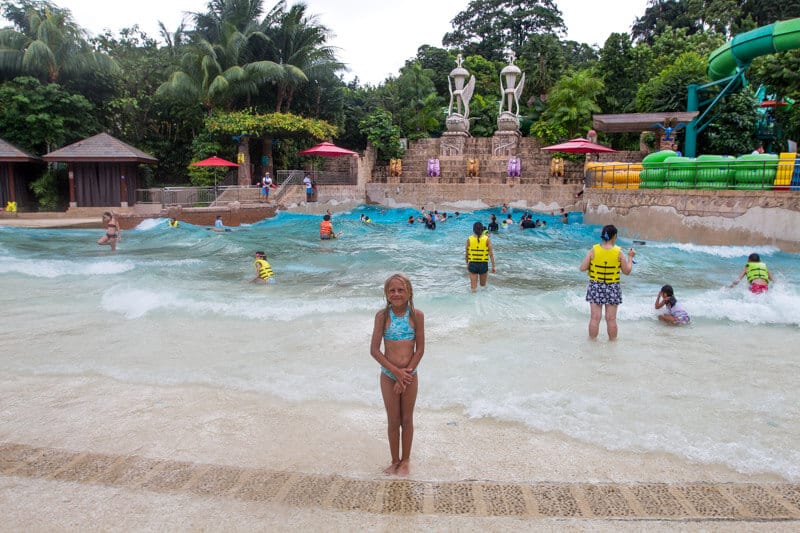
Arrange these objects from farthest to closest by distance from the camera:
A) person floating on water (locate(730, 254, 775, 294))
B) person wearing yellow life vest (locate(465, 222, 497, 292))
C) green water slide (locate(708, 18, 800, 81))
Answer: green water slide (locate(708, 18, 800, 81)) < person wearing yellow life vest (locate(465, 222, 497, 292)) < person floating on water (locate(730, 254, 775, 294))

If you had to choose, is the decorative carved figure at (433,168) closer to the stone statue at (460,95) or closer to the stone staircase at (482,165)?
the stone staircase at (482,165)

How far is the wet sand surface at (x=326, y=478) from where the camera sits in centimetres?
327

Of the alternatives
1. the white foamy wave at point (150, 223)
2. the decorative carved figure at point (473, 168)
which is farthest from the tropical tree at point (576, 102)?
the white foamy wave at point (150, 223)

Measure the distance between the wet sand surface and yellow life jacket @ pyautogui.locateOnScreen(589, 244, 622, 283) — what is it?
3.06m

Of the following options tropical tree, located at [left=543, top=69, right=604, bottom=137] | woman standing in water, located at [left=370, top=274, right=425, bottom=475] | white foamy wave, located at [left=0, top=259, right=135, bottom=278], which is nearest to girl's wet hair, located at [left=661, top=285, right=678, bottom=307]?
woman standing in water, located at [left=370, top=274, right=425, bottom=475]

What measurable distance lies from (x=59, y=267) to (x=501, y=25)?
44.4 metres

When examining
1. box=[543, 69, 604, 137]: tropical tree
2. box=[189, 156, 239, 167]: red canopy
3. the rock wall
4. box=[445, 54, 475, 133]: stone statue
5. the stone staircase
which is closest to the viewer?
the rock wall

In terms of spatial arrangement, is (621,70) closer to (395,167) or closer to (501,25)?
(395,167)

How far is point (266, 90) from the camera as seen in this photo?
98.9ft

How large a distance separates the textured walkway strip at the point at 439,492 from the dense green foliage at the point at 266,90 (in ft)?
71.6

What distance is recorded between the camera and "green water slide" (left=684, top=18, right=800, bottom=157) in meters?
17.4

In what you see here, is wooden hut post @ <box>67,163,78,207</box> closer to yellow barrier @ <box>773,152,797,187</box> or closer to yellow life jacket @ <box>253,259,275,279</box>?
yellow life jacket @ <box>253,259,275,279</box>

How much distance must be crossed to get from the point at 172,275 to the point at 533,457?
34.0ft

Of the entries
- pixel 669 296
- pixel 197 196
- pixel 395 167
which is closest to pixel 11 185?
pixel 197 196
